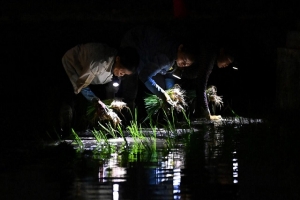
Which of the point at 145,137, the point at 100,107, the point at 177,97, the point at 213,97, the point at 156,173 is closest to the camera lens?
the point at 156,173

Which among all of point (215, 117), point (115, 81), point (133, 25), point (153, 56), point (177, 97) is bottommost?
point (215, 117)

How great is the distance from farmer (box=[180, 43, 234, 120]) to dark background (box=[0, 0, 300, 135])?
74 centimetres

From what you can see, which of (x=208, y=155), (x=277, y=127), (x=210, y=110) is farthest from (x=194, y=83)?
(x=208, y=155)

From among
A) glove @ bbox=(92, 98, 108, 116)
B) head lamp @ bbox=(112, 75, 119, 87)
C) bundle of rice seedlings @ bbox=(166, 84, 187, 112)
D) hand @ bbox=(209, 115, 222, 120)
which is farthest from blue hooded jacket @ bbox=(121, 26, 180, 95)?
hand @ bbox=(209, 115, 222, 120)

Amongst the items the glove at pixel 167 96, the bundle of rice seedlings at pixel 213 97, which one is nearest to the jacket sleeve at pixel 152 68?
the glove at pixel 167 96

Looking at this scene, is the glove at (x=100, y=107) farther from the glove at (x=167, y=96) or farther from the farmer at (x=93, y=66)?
the glove at (x=167, y=96)

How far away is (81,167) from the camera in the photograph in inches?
290

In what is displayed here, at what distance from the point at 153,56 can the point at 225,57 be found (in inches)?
39.5

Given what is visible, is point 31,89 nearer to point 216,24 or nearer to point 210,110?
point 210,110

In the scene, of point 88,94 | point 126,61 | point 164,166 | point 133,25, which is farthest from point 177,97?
point 133,25

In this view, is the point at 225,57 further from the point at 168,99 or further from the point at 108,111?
the point at 108,111

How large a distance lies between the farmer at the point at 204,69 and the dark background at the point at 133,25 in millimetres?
745

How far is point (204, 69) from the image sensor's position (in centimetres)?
1022

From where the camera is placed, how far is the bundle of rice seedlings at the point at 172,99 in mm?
10150
